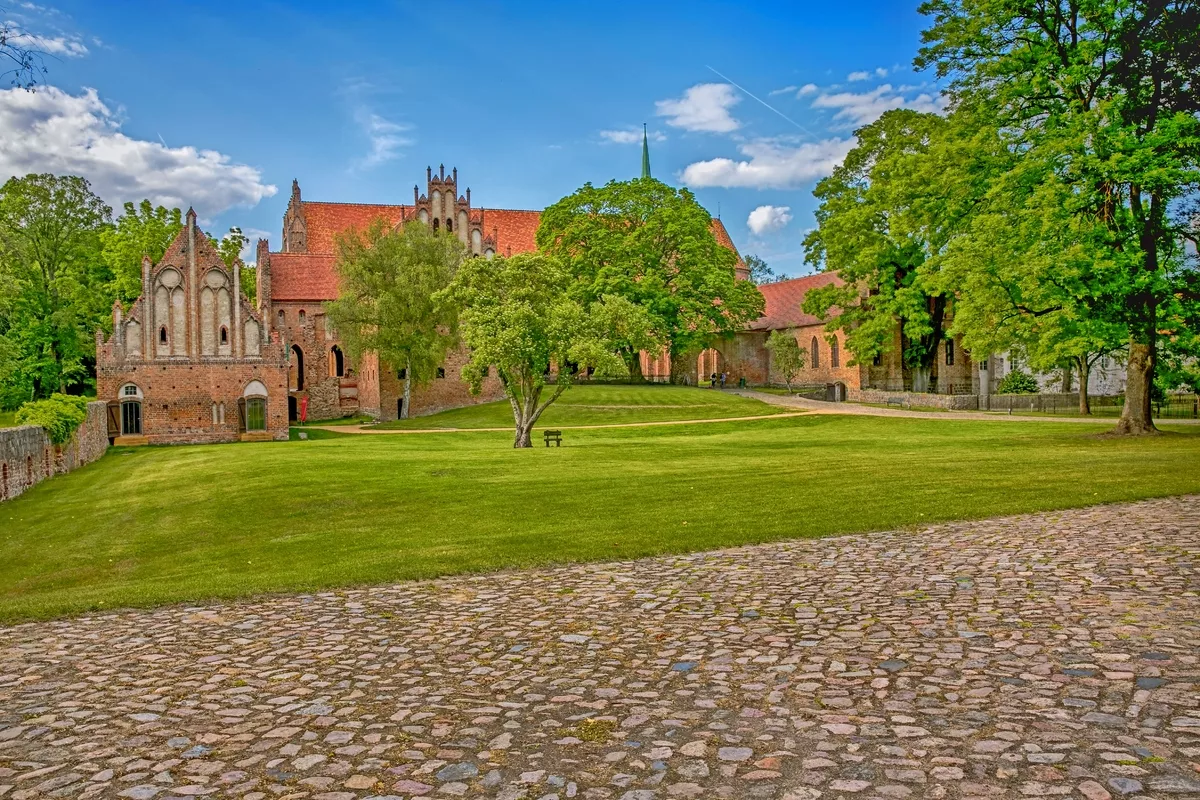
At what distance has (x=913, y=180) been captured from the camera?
36.4 metres

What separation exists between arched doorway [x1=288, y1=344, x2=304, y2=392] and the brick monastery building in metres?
0.09

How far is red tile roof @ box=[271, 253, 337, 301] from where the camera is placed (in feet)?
190

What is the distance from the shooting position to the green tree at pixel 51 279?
43688 mm

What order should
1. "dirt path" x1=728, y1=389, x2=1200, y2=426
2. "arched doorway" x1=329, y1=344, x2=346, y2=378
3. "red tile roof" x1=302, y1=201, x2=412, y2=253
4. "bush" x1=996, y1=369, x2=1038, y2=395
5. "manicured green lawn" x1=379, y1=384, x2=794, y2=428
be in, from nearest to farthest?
A: "dirt path" x1=728, y1=389, x2=1200, y2=426, "manicured green lawn" x1=379, y1=384, x2=794, y2=428, "bush" x1=996, y1=369, x2=1038, y2=395, "arched doorway" x1=329, y1=344, x2=346, y2=378, "red tile roof" x1=302, y1=201, x2=412, y2=253

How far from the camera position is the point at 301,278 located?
192 feet

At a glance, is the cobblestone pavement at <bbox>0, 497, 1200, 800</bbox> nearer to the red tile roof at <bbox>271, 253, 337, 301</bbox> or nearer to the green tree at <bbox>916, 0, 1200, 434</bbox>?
the green tree at <bbox>916, 0, 1200, 434</bbox>

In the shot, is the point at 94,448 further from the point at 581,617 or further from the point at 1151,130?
the point at 1151,130

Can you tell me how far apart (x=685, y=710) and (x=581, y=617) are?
8.70 ft

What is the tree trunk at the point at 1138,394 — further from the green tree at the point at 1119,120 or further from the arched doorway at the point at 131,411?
the arched doorway at the point at 131,411

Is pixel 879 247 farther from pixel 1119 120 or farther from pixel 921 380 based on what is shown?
pixel 1119 120

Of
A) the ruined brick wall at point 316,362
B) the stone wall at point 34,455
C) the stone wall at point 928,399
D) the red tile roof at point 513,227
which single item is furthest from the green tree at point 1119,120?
the red tile roof at point 513,227

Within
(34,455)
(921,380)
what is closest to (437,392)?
(921,380)

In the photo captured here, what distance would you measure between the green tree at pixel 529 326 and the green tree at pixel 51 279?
28190 millimetres

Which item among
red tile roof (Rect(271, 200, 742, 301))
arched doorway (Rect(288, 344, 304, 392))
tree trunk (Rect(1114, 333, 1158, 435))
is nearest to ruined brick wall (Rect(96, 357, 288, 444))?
red tile roof (Rect(271, 200, 742, 301))
